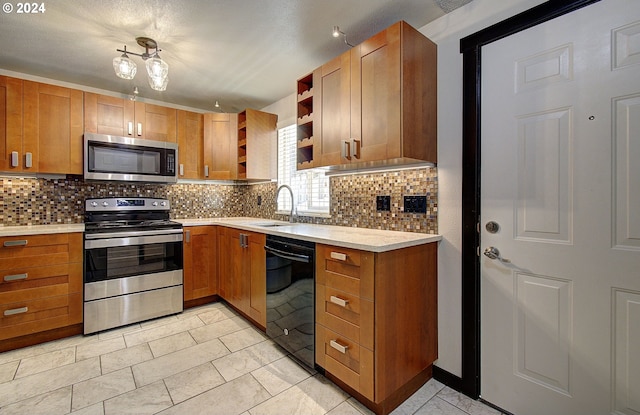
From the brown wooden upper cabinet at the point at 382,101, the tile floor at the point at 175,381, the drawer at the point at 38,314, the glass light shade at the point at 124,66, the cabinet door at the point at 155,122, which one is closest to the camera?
the tile floor at the point at 175,381

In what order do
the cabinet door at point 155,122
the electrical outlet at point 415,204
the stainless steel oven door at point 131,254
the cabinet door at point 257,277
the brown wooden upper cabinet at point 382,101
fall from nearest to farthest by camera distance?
the brown wooden upper cabinet at point 382,101, the electrical outlet at point 415,204, the cabinet door at point 257,277, the stainless steel oven door at point 131,254, the cabinet door at point 155,122

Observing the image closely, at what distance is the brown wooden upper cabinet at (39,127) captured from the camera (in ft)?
8.07

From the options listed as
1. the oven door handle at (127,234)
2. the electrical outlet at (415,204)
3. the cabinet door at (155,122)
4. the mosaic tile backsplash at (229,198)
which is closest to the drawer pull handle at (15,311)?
the oven door handle at (127,234)

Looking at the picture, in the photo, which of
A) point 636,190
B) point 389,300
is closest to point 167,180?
point 389,300

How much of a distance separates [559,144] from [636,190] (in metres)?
0.35

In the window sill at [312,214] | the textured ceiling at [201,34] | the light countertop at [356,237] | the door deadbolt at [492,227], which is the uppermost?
the textured ceiling at [201,34]

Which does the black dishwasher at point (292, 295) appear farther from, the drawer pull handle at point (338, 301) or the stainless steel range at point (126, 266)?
the stainless steel range at point (126, 266)

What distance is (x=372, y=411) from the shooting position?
1.58m

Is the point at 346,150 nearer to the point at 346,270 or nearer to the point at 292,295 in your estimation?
the point at 346,270

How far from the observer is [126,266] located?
2625 mm

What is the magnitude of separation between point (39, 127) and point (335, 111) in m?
2.70

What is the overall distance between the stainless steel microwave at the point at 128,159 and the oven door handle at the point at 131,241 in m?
0.67

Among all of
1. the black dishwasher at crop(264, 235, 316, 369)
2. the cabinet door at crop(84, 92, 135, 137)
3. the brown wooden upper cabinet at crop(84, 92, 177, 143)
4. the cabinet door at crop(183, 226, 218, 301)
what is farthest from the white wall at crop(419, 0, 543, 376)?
the cabinet door at crop(84, 92, 135, 137)

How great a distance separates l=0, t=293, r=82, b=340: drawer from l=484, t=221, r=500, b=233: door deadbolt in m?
3.23
